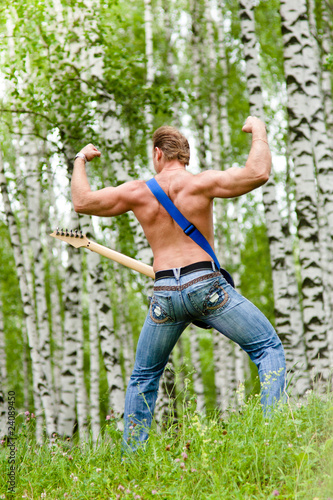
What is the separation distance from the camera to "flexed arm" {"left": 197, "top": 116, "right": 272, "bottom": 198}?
10.8ft

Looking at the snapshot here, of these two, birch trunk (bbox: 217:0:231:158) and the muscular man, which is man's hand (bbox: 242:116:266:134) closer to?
the muscular man

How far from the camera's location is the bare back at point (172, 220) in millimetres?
3607

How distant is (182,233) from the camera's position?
12.0 ft

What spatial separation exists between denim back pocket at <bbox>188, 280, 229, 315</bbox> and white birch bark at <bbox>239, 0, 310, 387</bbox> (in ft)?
13.5

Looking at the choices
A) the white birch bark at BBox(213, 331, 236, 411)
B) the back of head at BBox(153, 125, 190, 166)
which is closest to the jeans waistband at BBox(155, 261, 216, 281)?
the back of head at BBox(153, 125, 190, 166)

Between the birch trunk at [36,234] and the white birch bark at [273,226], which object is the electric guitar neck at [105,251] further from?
the birch trunk at [36,234]

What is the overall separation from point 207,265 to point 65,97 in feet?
18.6

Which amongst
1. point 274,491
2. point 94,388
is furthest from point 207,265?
point 94,388

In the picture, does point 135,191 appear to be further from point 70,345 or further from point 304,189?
point 70,345

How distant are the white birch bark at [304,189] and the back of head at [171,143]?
2.73 m

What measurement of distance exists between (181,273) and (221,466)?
4.36ft

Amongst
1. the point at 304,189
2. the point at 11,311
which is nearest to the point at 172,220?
the point at 304,189

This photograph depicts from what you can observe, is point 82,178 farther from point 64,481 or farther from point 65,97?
point 65,97

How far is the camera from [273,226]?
796cm
